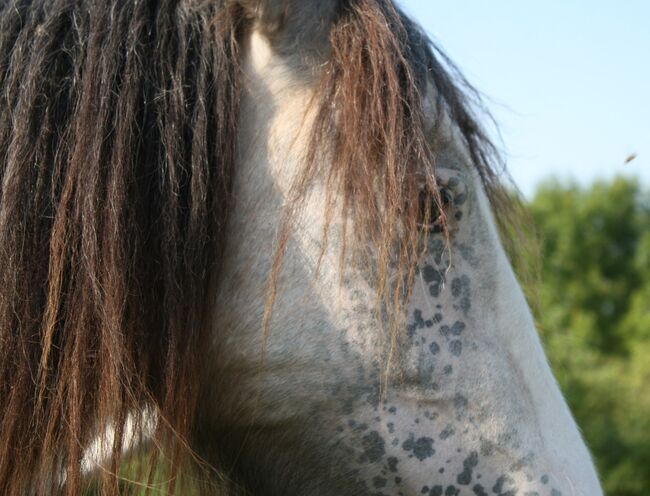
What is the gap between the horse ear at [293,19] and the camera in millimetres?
1834

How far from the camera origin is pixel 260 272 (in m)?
1.82

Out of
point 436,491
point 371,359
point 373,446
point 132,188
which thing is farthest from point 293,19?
point 436,491

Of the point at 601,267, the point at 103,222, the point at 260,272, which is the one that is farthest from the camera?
the point at 601,267

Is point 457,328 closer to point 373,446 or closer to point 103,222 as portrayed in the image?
point 373,446

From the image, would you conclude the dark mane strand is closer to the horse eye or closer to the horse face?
the horse face

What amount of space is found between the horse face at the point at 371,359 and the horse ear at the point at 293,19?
67 mm

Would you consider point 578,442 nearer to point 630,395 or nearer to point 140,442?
point 140,442

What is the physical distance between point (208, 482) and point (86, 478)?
1.33ft

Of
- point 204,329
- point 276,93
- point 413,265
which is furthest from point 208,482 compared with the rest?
point 276,93

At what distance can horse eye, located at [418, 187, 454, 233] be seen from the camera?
1801 mm

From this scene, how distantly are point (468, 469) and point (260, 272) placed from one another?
63 cm

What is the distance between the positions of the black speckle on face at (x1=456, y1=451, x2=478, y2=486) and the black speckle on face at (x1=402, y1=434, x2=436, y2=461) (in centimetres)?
7

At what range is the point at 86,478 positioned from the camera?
69.9 inches

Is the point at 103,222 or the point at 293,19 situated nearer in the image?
the point at 103,222
